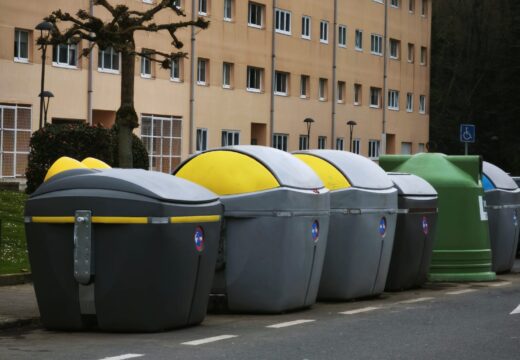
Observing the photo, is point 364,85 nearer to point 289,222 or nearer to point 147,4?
point 147,4

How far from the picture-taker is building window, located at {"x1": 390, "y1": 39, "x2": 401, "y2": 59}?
75562 mm

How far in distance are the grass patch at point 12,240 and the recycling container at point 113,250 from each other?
544 cm

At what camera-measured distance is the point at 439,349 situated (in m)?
10.8

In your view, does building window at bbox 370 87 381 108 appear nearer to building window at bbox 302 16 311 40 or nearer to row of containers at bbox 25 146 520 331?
building window at bbox 302 16 311 40

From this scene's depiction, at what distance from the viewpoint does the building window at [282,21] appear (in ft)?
203

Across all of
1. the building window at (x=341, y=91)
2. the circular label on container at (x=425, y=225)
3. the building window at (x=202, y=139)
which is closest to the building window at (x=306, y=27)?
the building window at (x=341, y=91)

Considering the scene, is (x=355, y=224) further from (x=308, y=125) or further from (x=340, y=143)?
(x=340, y=143)

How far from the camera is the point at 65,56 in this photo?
47.3m

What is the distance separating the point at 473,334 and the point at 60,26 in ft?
120

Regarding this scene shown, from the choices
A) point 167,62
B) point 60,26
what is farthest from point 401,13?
point 167,62

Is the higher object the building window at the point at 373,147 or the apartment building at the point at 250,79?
the apartment building at the point at 250,79

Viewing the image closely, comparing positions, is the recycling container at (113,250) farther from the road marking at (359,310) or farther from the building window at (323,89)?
the building window at (323,89)

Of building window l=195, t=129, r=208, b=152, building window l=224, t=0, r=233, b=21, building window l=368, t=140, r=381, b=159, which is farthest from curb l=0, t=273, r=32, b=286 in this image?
building window l=368, t=140, r=381, b=159

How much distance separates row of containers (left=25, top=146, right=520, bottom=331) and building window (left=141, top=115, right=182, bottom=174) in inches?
1296
